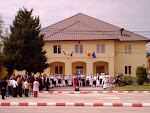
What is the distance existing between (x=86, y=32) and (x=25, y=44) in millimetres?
11855

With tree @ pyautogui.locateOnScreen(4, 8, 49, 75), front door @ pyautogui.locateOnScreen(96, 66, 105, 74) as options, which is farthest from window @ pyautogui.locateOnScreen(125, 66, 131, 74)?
tree @ pyautogui.locateOnScreen(4, 8, 49, 75)

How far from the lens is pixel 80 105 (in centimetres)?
1469

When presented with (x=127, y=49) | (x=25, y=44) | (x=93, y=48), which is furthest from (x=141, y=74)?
(x=25, y=44)

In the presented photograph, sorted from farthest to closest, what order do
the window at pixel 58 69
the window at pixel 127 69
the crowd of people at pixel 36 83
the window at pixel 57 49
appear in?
the window at pixel 127 69 → the window at pixel 58 69 → the window at pixel 57 49 → the crowd of people at pixel 36 83

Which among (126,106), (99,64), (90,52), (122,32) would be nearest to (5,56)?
(90,52)

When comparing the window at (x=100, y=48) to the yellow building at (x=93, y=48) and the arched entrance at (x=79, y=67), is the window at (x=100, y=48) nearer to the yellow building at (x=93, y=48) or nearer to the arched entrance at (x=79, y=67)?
the yellow building at (x=93, y=48)

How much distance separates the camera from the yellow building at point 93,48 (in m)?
38.0

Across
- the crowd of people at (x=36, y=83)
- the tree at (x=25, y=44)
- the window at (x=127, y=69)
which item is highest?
the tree at (x=25, y=44)

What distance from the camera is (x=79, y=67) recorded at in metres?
40.8

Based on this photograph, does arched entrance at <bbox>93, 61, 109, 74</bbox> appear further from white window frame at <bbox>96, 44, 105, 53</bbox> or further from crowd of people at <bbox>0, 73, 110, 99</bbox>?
crowd of people at <bbox>0, 73, 110, 99</bbox>

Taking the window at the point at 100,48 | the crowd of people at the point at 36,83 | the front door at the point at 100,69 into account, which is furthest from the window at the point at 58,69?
the window at the point at 100,48

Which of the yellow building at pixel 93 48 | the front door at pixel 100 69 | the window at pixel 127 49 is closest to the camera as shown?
the yellow building at pixel 93 48

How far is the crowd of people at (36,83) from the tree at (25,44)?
6.14ft

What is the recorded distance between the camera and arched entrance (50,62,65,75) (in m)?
40.9
